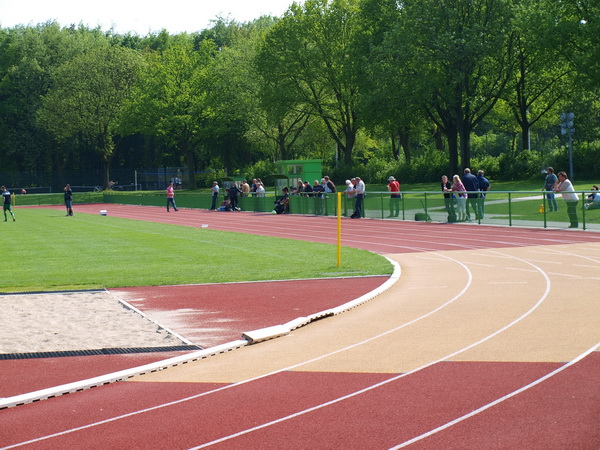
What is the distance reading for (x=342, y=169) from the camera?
61.3m

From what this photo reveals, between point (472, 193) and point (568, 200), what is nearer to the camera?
point (568, 200)

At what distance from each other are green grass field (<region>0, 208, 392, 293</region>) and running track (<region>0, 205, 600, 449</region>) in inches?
160

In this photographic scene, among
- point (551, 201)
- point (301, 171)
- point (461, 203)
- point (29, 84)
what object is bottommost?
point (461, 203)

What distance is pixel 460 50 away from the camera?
150 ft

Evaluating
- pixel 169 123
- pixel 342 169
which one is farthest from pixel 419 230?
pixel 169 123

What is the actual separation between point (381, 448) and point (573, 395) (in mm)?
1975

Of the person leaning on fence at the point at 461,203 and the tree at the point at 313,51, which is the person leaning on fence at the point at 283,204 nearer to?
the person leaning on fence at the point at 461,203

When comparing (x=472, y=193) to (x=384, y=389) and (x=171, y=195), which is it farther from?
(x=171, y=195)

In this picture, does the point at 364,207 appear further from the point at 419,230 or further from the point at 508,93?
the point at 508,93

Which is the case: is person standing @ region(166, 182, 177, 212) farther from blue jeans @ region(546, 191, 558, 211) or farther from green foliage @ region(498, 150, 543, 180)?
blue jeans @ region(546, 191, 558, 211)

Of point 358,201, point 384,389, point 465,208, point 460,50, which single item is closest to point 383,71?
point 460,50

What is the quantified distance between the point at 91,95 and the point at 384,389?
7656 centimetres

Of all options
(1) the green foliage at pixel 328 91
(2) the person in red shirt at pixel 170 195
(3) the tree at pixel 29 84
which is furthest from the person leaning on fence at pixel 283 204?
(3) the tree at pixel 29 84

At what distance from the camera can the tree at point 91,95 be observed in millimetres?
77875
